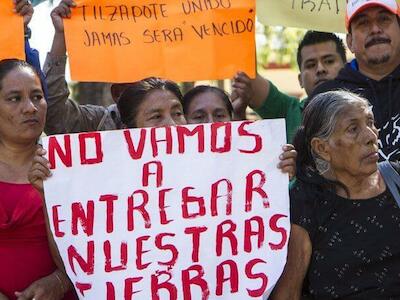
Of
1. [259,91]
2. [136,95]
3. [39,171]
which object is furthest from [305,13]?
[39,171]

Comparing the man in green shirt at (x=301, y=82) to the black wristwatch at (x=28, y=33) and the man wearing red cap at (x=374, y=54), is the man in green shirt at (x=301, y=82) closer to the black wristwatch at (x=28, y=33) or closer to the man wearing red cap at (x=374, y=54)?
the man wearing red cap at (x=374, y=54)

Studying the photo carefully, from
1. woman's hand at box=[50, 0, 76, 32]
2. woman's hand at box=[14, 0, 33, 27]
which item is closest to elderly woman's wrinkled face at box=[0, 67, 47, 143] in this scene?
woman's hand at box=[14, 0, 33, 27]

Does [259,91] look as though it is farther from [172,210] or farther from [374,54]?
[172,210]

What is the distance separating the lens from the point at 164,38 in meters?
4.35

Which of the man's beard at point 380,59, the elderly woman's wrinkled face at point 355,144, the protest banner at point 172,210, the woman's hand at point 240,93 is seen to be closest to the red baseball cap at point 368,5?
the man's beard at point 380,59

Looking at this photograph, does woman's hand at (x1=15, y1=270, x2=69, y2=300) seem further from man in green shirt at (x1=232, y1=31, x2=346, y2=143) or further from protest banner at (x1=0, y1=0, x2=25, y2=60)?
man in green shirt at (x1=232, y1=31, x2=346, y2=143)

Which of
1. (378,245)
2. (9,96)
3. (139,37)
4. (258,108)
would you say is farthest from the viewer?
(258,108)

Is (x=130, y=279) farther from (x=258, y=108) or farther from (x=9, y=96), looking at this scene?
(x=258, y=108)

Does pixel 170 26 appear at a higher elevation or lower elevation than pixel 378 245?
higher

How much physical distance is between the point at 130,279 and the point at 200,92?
129 cm

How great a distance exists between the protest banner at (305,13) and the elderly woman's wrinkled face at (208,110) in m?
0.86

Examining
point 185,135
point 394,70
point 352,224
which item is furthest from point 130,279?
point 394,70

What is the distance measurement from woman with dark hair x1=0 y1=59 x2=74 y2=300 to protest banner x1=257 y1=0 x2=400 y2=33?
1.75 meters

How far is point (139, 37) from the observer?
4344mm
